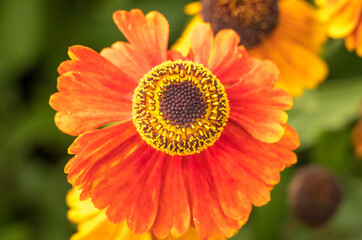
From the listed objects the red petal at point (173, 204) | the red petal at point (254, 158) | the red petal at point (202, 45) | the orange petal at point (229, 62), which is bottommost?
the red petal at point (254, 158)

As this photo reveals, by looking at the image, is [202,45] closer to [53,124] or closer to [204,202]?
[204,202]

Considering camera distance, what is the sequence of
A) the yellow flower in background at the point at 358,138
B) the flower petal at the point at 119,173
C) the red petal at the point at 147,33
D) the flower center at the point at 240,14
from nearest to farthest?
the flower petal at the point at 119,173 → the red petal at the point at 147,33 → the flower center at the point at 240,14 → the yellow flower in background at the point at 358,138

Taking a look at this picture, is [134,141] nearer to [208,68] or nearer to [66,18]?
[208,68]

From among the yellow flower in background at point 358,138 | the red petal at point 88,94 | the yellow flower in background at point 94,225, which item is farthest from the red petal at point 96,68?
the yellow flower in background at point 358,138

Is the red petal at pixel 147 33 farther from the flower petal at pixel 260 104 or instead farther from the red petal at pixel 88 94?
the flower petal at pixel 260 104

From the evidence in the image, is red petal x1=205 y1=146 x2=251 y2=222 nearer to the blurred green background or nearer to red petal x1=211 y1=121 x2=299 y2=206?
red petal x1=211 y1=121 x2=299 y2=206

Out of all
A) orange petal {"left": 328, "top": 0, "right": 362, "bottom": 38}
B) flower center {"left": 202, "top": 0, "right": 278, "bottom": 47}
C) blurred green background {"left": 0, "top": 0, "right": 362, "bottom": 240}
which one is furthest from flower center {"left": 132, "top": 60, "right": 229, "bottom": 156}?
blurred green background {"left": 0, "top": 0, "right": 362, "bottom": 240}

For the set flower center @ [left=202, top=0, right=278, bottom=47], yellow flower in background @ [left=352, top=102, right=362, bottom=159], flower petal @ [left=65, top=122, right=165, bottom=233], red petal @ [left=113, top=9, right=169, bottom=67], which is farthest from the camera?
yellow flower in background @ [left=352, top=102, right=362, bottom=159]
